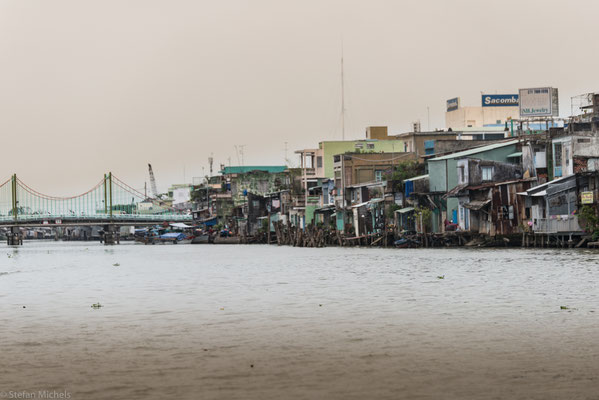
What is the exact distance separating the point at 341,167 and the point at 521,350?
77.8 meters

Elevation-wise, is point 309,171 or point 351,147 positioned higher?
point 351,147

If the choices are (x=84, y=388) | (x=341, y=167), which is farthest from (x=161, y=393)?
(x=341, y=167)

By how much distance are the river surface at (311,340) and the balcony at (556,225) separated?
2242cm

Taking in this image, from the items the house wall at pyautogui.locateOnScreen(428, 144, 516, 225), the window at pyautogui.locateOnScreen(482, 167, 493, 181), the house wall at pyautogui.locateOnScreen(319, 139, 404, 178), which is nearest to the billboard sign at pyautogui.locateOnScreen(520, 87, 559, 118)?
the house wall at pyautogui.locateOnScreen(428, 144, 516, 225)

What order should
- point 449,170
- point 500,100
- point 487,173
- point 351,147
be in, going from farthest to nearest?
point 500,100
point 351,147
point 449,170
point 487,173

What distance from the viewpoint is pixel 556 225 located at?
182ft

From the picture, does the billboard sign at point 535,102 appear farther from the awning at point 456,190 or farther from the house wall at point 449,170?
the awning at point 456,190

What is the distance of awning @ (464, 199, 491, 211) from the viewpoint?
63.1m

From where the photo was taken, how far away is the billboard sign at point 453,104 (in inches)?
4235

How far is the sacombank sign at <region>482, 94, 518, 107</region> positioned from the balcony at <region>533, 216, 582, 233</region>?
4934cm

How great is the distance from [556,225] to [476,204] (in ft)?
31.1

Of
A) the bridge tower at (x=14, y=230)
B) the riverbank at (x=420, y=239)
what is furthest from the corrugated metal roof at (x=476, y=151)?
the bridge tower at (x=14, y=230)

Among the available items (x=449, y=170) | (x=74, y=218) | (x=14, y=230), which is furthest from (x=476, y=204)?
(x=14, y=230)

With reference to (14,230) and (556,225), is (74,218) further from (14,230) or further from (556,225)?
(556,225)
